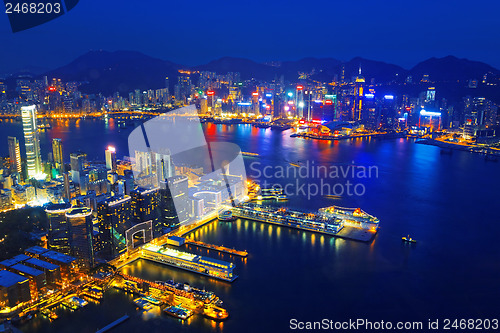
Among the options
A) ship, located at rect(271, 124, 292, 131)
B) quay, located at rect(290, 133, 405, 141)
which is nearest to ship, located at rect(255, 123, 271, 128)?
ship, located at rect(271, 124, 292, 131)

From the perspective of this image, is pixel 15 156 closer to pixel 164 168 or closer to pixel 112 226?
pixel 164 168

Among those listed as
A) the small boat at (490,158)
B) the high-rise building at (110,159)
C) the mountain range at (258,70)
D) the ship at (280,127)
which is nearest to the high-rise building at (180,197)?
the high-rise building at (110,159)

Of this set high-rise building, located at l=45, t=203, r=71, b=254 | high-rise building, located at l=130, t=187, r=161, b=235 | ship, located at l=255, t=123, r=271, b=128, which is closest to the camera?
high-rise building, located at l=45, t=203, r=71, b=254

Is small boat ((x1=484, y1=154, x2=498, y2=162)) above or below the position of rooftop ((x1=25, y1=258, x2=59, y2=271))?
above

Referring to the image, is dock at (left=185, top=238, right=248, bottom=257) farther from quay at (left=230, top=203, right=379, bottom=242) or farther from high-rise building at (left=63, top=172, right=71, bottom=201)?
high-rise building at (left=63, top=172, right=71, bottom=201)

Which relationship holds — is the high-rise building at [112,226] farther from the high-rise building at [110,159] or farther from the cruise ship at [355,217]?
the high-rise building at [110,159]

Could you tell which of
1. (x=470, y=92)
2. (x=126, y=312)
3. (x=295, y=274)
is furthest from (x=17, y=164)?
(x=470, y=92)

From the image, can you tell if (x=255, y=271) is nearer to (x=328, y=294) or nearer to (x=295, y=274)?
(x=295, y=274)

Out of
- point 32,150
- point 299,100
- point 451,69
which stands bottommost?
point 32,150

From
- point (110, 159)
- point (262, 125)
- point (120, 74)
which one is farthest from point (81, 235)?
point (120, 74)
